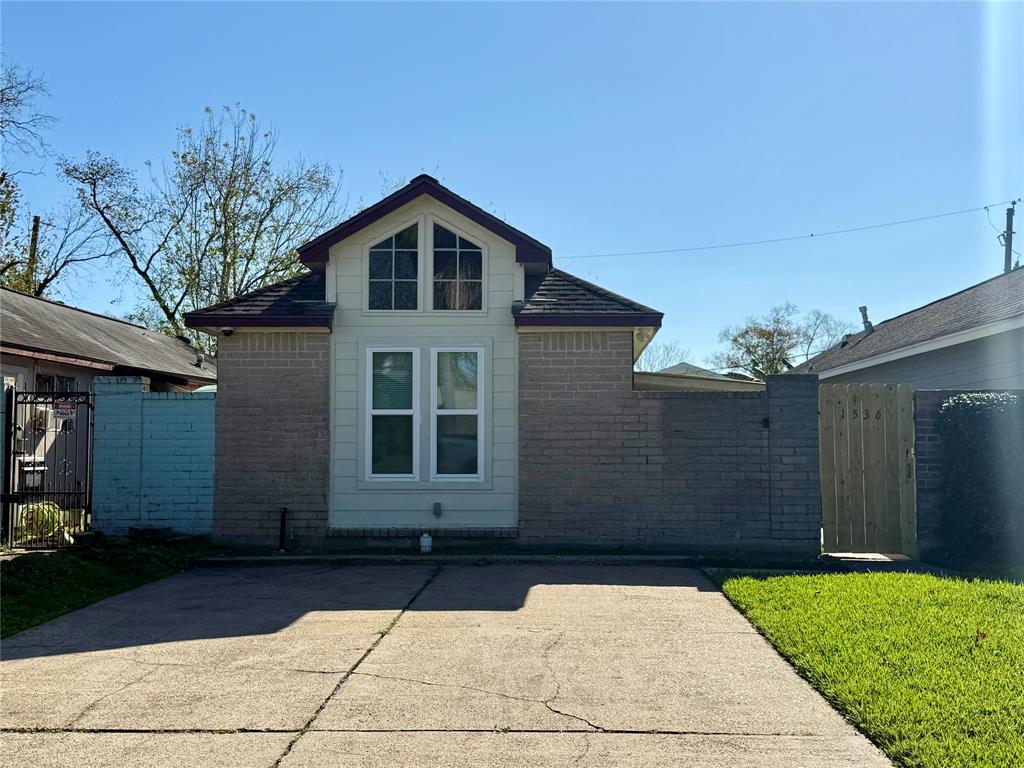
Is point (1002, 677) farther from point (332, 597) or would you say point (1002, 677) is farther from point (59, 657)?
point (59, 657)

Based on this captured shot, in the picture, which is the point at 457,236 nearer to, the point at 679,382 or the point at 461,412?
the point at 461,412

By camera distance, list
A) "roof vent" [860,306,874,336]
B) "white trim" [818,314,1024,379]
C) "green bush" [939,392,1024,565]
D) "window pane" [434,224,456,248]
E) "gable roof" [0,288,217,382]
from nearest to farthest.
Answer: "green bush" [939,392,1024,565] < "window pane" [434,224,456,248] < "white trim" [818,314,1024,379] < "gable roof" [0,288,217,382] < "roof vent" [860,306,874,336]

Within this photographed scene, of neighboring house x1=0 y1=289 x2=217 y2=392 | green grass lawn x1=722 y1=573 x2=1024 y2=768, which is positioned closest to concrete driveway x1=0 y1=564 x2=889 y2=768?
green grass lawn x1=722 y1=573 x2=1024 y2=768

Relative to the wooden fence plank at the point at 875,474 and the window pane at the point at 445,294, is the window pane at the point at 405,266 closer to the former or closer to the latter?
the window pane at the point at 445,294

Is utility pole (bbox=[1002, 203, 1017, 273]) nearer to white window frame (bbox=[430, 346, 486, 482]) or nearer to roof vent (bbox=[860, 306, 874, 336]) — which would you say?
roof vent (bbox=[860, 306, 874, 336])

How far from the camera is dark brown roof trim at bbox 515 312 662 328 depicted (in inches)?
413

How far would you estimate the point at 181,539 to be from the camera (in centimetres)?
1058

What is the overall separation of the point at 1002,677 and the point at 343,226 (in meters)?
8.57

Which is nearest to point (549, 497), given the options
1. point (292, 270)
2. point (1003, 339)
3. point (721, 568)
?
point (721, 568)

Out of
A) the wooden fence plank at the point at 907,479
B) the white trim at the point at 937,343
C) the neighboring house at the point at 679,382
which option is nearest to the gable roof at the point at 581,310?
the neighboring house at the point at 679,382

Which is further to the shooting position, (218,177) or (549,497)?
(218,177)

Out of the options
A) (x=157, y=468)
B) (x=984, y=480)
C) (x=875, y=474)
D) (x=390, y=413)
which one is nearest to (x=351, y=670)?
(x=390, y=413)

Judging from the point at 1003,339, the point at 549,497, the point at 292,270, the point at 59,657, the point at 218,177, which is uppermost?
the point at 218,177

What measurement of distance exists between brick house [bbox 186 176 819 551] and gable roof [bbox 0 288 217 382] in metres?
4.35
